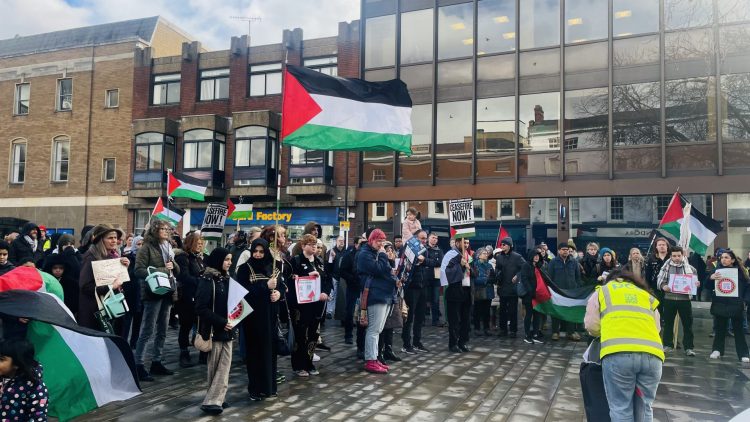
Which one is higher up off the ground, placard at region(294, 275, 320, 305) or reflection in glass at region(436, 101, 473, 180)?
reflection in glass at region(436, 101, 473, 180)

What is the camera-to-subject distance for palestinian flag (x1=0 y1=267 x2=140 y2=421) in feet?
13.9

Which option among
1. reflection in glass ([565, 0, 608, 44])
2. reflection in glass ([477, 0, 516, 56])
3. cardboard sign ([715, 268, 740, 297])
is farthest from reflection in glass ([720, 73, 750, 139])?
cardboard sign ([715, 268, 740, 297])

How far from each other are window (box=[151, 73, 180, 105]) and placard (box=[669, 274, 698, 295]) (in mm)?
26495

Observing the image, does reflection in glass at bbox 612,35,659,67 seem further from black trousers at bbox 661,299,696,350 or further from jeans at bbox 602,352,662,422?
jeans at bbox 602,352,662,422

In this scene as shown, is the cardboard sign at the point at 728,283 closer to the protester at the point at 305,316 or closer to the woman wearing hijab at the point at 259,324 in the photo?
the protester at the point at 305,316

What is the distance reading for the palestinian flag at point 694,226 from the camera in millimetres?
11773

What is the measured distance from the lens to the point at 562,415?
6.16 meters

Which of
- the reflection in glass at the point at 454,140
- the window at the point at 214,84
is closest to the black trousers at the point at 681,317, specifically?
the reflection in glass at the point at 454,140

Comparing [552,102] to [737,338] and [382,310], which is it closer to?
[737,338]

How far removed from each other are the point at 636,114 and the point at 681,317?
486 inches

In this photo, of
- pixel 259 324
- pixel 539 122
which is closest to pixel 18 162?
pixel 539 122

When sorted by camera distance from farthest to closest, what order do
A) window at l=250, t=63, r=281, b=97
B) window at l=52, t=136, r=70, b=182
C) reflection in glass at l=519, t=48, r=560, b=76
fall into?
window at l=52, t=136, r=70, b=182
window at l=250, t=63, r=281, b=97
reflection in glass at l=519, t=48, r=560, b=76

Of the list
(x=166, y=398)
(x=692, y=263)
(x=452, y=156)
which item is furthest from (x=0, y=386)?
(x=452, y=156)

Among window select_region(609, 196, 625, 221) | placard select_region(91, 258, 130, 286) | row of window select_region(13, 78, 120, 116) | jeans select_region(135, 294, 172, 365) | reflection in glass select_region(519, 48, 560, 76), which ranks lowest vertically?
jeans select_region(135, 294, 172, 365)
